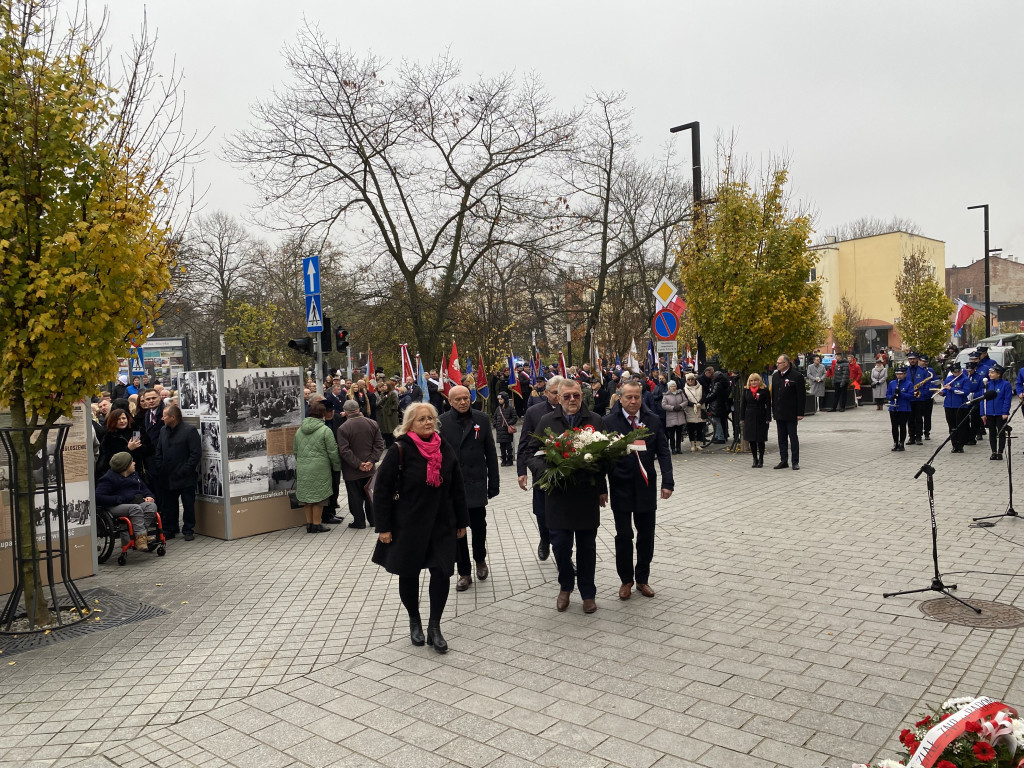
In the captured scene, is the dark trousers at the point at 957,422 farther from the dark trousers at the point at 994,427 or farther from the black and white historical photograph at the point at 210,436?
the black and white historical photograph at the point at 210,436

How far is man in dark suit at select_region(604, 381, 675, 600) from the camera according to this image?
6785 millimetres

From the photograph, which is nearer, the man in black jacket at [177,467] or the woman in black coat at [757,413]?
the man in black jacket at [177,467]

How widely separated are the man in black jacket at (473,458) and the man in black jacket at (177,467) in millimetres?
4428

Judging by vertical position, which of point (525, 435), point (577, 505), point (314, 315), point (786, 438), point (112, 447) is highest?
point (314, 315)

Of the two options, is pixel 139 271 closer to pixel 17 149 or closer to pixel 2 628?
pixel 17 149

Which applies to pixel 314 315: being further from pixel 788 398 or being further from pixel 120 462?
pixel 788 398

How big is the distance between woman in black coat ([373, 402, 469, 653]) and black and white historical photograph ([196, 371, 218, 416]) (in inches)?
219

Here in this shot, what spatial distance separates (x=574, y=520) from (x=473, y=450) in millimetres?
1490

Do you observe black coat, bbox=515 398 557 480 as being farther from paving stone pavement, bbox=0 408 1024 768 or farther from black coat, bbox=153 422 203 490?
black coat, bbox=153 422 203 490

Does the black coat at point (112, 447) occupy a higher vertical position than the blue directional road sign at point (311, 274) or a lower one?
lower

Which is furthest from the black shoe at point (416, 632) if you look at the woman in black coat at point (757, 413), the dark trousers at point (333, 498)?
the woman in black coat at point (757, 413)

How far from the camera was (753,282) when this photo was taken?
52.4 ft

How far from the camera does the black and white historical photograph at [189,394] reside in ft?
36.1

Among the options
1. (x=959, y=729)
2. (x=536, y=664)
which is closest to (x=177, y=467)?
(x=536, y=664)
